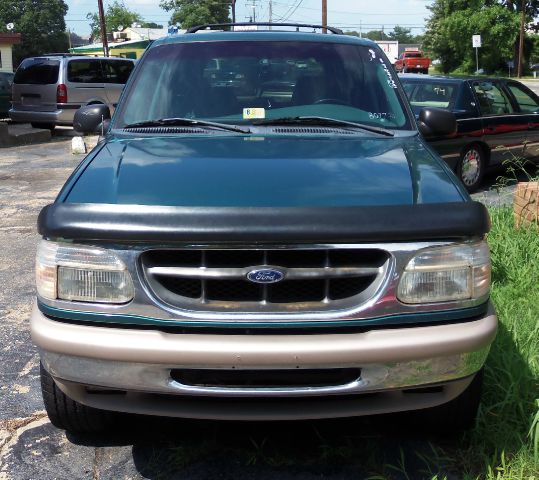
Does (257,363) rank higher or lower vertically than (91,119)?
lower

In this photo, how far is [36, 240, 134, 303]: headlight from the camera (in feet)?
8.59

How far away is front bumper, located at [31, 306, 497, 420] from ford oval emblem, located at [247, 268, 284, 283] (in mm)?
199

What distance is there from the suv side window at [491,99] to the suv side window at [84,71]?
1025 centimetres

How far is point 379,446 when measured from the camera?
325 cm

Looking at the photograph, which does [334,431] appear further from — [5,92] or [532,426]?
[5,92]

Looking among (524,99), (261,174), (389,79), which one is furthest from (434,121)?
(524,99)

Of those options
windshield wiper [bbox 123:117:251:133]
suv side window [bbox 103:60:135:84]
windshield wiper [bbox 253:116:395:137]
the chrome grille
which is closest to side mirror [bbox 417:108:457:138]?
windshield wiper [bbox 253:116:395:137]

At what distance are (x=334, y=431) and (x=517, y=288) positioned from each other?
220 centimetres

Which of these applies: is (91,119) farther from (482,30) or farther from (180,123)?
(482,30)

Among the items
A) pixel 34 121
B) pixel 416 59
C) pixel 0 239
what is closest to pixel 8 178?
pixel 0 239

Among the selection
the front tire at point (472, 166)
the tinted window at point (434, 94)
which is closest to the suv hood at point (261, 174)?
the front tire at point (472, 166)

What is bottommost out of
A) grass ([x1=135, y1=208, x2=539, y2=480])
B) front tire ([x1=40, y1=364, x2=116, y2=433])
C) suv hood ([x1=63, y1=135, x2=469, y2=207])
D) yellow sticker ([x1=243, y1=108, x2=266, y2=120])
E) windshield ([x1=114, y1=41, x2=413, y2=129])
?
grass ([x1=135, y1=208, x2=539, y2=480])

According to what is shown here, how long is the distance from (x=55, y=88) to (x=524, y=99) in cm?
1054

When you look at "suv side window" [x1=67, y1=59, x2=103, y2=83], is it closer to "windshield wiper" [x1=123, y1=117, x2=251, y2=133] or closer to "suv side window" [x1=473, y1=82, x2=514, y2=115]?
"suv side window" [x1=473, y1=82, x2=514, y2=115]
